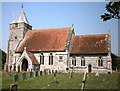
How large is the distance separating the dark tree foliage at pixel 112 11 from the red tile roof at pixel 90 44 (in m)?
20.9

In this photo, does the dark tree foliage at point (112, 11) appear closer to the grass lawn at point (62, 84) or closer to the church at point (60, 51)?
the grass lawn at point (62, 84)

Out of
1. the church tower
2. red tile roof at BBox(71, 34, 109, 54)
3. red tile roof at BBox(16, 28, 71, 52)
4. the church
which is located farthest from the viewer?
the church tower

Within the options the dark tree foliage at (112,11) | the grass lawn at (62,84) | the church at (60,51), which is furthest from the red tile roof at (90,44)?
the dark tree foliage at (112,11)

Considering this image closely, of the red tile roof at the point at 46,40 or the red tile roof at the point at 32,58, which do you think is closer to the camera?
the red tile roof at the point at 32,58

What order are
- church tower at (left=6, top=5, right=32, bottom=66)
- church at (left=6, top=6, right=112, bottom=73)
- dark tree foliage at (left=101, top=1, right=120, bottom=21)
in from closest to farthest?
1. dark tree foliage at (left=101, top=1, right=120, bottom=21)
2. church at (left=6, top=6, right=112, bottom=73)
3. church tower at (left=6, top=5, right=32, bottom=66)

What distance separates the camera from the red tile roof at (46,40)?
3803 cm

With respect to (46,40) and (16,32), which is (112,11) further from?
(16,32)

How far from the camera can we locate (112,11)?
14805 millimetres

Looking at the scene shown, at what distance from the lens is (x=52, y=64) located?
1470 inches

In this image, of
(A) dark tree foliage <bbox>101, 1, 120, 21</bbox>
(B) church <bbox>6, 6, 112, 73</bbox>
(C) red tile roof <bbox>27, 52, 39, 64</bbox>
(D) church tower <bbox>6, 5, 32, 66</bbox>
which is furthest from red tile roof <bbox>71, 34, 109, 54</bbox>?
(A) dark tree foliage <bbox>101, 1, 120, 21</bbox>

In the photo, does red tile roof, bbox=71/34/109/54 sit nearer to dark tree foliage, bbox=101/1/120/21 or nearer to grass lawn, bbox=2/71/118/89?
grass lawn, bbox=2/71/118/89

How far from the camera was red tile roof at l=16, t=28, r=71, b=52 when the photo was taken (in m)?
38.0

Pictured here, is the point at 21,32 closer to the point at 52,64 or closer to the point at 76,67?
the point at 52,64

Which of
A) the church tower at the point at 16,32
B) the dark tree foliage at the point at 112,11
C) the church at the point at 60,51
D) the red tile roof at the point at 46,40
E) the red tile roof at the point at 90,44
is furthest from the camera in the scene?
the church tower at the point at 16,32
